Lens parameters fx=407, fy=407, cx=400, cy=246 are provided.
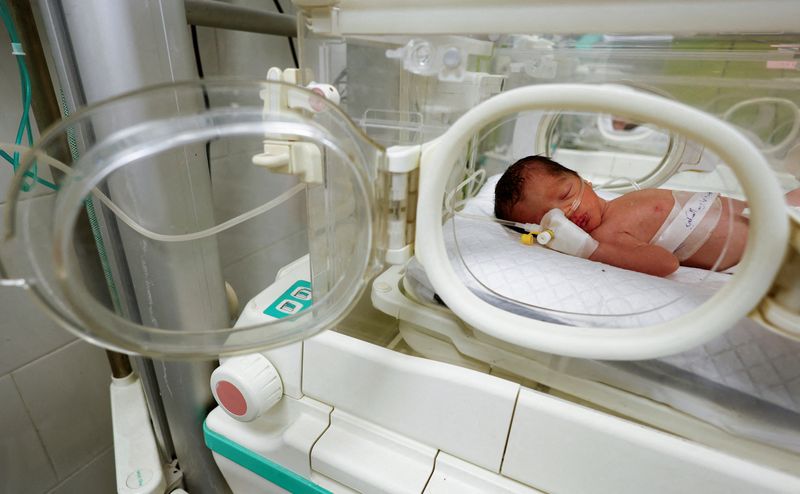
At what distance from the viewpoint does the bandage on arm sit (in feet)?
2.27

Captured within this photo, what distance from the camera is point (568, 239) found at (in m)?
0.70

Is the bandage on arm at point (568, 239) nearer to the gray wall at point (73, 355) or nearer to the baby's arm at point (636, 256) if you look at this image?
the baby's arm at point (636, 256)

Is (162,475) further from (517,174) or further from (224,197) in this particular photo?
(517,174)

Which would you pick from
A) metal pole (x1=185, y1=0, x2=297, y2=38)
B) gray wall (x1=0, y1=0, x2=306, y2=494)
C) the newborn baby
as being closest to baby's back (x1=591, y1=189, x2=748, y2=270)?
the newborn baby

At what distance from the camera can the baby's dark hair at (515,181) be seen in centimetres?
83

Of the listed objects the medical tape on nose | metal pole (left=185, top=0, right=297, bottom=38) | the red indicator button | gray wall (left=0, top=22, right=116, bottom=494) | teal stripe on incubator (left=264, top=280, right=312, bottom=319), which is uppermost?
metal pole (left=185, top=0, right=297, bottom=38)

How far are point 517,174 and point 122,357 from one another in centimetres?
85

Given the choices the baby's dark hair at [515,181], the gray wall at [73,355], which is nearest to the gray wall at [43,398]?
the gray wall at [73,355]

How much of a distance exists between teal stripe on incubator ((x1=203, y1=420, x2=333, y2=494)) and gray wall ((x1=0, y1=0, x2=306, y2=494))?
1.12 ft

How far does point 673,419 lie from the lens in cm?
45

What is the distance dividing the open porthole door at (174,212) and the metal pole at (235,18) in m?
0.19

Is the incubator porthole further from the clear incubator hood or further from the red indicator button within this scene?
the red indicator button

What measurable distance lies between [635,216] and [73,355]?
1.11 metres

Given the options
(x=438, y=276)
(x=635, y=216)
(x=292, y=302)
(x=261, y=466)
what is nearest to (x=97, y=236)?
(x=292, y=302)
